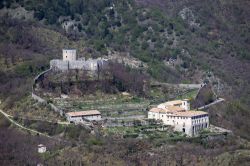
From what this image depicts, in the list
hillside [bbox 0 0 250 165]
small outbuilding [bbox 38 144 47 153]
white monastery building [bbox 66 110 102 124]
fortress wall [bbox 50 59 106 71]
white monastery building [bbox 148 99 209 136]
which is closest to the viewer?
small outbuilding [bbox 38 144 47 153]

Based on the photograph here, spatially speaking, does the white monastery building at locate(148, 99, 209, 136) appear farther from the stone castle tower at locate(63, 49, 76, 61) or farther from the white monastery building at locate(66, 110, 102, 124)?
the stone castle tower at locate(63, 49, 76, 61)

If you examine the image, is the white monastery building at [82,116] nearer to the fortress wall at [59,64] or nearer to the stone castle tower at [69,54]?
the fortress wall at [59,64]

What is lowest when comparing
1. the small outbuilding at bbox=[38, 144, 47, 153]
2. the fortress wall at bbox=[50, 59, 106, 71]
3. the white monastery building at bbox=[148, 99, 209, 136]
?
the small outbuilding at bbox=[38, 144, 47, 153]

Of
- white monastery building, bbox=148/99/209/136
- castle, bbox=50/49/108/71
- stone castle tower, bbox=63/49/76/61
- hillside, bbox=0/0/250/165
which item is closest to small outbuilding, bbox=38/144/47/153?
hillside, bbox=0/0/250/165

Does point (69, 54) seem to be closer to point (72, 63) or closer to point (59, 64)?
point (72, 63)

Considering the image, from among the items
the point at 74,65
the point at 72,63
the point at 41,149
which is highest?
the point at 72,63

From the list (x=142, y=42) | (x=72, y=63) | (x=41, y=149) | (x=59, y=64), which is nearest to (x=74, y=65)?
(x=72, y=63)

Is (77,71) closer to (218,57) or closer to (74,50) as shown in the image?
(74,50)
